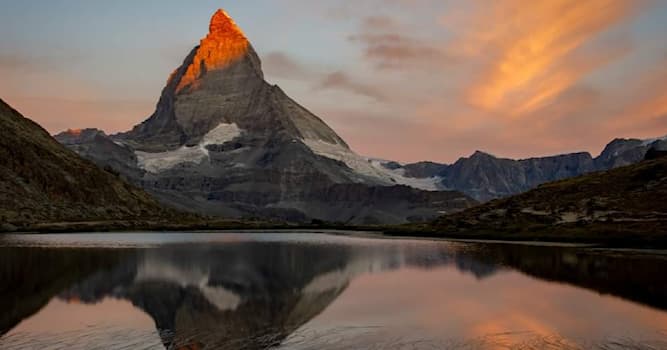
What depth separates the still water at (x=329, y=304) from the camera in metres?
32.9

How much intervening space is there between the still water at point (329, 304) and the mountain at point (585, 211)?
4283 centimetres

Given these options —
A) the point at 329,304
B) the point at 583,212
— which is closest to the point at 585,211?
the point at 583,212

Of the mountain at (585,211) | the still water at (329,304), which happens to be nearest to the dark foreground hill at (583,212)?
the mountain at (585,211)

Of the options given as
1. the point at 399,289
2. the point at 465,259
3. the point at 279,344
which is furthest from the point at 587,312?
the point at 465,259

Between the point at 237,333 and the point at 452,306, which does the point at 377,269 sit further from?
the point at 237,333

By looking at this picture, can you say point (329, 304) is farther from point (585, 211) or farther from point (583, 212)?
point (585, 211)

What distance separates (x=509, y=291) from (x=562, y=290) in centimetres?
498

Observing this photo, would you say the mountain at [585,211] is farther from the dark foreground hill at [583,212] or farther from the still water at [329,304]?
the still water at [329,304]

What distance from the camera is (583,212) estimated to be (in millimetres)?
141125

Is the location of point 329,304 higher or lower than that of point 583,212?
lower

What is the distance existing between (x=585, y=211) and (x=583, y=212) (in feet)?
2.16

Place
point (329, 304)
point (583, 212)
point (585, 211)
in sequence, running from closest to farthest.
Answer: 1. point (329, 304)
2. point (583, 212)
3. point (585, 211)

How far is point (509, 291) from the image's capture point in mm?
53125

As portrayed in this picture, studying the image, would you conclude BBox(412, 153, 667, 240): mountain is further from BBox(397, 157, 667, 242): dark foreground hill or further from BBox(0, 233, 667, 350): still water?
BBox(0, 233, 667, 350): still water
